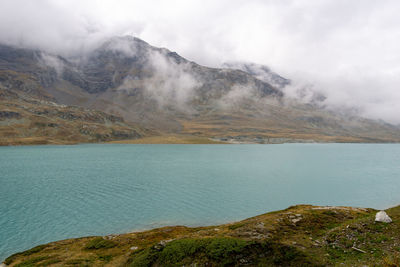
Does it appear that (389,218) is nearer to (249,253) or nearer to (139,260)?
(249,253)

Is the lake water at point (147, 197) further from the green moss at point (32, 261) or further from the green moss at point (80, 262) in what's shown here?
the green moss at point (80, 262)

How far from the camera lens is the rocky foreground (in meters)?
13.6

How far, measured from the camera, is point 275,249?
46.4ft

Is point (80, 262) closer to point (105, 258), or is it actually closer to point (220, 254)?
point (105, 258)

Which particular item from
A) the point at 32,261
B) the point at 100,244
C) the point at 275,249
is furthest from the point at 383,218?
the point at 32,261

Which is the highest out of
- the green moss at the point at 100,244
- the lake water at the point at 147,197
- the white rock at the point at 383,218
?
the white rock at the point at 383,218

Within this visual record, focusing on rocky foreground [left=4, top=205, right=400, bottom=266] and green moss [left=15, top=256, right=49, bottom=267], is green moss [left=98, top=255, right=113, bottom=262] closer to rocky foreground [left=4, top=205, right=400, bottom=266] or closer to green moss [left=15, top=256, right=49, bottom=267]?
rocky foreground [left=4, top=205, right=400, bottom=266]

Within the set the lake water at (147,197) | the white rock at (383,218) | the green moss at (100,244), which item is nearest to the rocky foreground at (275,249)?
the white rock at (383,218)

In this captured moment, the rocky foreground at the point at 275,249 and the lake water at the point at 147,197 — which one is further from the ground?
the rocky foreground at the point at 275,249

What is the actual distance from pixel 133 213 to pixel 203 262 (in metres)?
27.6

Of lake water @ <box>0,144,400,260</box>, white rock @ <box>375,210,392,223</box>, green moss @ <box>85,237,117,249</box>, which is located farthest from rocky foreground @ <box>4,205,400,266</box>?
lake water @ <box>0,144,400,260</box>

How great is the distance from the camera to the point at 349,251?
14164 mm

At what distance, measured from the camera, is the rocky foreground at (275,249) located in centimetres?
1355

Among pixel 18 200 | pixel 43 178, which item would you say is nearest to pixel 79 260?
pixel 18 200
